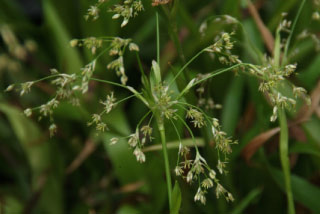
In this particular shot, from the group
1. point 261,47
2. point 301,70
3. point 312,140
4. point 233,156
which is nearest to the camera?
point 312,140

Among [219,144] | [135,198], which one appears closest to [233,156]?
[135,198]

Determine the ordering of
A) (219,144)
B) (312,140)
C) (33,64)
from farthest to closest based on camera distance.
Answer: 1. (33,64)
2. (312,140)
3. (219,144)

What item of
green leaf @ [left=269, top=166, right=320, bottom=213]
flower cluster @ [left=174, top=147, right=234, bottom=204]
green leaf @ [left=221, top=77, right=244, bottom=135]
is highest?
flower cluster @ [left=174, top=147, right=234, bottom=204]

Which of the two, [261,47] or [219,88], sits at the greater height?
[261,47]

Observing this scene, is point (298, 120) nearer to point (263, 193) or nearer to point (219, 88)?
point (263, 193)

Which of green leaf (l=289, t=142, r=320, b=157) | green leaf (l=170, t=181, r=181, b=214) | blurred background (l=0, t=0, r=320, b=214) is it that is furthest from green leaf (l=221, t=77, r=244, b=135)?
green leaf (l=170, t=181, r=181, b=214)

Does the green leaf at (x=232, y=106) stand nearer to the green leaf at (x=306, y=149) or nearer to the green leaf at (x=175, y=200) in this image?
the green leaf at (x=306, y=149)

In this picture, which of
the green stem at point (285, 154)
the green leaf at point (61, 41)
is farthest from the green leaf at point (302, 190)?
the green leaf at point (61, 41)

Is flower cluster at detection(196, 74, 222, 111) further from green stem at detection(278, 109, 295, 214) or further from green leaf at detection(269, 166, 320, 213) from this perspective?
green leaf at detection(269, 166, 320, 213)
